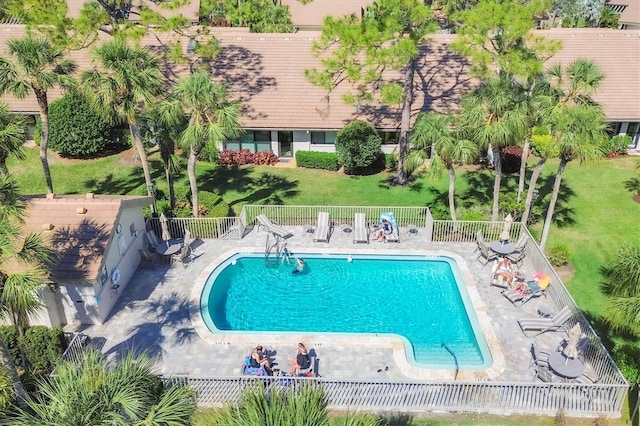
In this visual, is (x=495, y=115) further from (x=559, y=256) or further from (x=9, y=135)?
(x=9, y=135)

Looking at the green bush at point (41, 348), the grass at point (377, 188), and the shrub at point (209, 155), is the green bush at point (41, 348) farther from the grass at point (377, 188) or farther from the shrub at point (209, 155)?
the shrub at point (209, 155)

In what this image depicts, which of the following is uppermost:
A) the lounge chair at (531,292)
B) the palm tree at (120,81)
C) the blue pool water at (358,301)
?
the palm tree at (120,81)

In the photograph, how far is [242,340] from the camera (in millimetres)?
18094

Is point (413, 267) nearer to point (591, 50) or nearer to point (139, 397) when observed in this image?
point (139, 397)

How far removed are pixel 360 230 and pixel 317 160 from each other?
26.9 feet

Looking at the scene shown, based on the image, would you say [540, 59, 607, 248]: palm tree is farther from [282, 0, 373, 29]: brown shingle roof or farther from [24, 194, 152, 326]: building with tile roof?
[282, 0, 373, 29]: brown shingle roof

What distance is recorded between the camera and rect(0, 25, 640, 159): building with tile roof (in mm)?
31828

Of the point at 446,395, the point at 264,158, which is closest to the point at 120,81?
the point at 264,158

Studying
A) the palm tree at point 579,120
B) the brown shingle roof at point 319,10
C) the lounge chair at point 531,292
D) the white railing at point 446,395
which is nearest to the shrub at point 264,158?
the palm tree at point 579,120

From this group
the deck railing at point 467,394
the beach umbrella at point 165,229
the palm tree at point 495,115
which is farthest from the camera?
the beach umbrella at point 165,229

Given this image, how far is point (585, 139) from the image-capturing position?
19391 mm

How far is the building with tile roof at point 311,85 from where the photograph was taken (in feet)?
104

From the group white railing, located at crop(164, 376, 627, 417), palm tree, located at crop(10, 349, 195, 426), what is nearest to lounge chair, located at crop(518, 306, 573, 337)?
white railing, located at crop(164, 376, 627, 417)

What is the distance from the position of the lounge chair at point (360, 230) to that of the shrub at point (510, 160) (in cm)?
1085
